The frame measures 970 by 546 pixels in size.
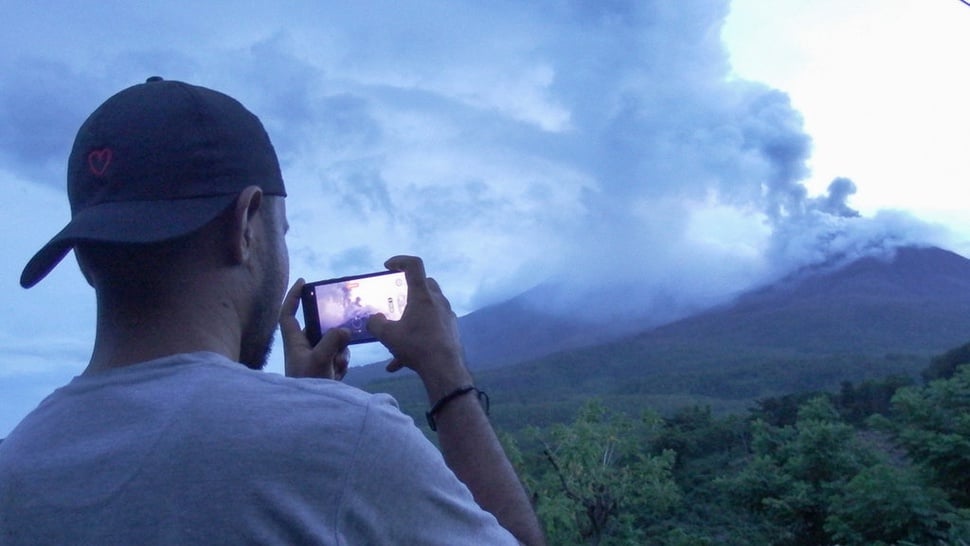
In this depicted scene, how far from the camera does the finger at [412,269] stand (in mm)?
1470

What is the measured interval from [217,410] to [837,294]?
56689 mm

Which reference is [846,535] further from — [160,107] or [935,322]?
[935,322]

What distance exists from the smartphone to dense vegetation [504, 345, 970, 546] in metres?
8.69

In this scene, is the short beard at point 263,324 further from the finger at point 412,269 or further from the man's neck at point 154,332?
the finger at point 412,269

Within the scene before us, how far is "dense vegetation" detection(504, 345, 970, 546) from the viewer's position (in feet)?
36.4

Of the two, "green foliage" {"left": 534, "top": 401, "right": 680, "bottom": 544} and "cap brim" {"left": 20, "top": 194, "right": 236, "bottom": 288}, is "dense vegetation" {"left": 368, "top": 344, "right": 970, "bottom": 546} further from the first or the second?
"cap brim" {"left": 20, "top": 194, "right": 236, "bottom": 288}

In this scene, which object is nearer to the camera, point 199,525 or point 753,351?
point 199,525

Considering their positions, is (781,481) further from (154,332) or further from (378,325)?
(154,332)

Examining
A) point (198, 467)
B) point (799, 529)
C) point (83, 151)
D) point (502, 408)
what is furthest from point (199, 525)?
point (502, 408)

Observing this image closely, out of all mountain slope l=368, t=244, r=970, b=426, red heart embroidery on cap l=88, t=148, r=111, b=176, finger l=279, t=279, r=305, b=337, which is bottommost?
finger l=279, t=279, r=305, b=337

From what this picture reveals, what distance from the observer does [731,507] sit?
14.8m

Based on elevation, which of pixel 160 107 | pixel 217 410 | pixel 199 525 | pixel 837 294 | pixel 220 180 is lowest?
pixel 199 525

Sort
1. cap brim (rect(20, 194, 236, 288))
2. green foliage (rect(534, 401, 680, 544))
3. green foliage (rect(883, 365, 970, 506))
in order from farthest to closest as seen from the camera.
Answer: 1. green foliage (rect(534, 401, 680, 544))
2. green foliage (rect(883, 365, 970, 506))
3. cap brim (rect(20, 194, 236, 288))

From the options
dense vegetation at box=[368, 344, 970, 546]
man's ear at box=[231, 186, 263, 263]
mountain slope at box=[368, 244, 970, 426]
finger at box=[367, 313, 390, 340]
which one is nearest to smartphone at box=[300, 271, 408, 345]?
finger at box=[367, 313, 390, 340]
